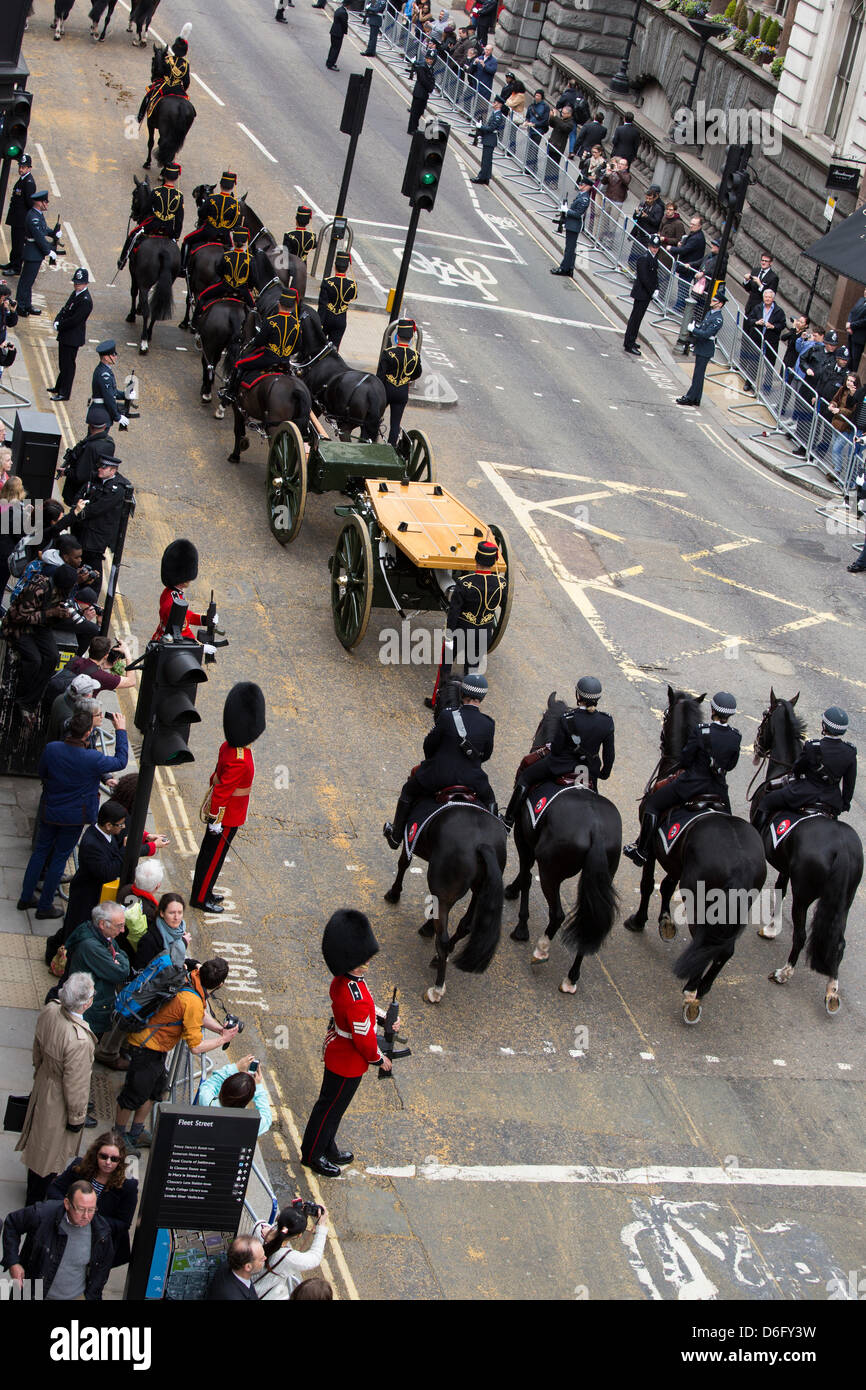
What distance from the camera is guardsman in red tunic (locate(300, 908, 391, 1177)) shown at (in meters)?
9.98

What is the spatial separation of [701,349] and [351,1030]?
59.0 feet

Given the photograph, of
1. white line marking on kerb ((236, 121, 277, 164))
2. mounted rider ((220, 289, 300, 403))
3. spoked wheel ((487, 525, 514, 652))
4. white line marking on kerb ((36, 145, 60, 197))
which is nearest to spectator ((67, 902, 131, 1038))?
spoked wheel ((487, 525, 514, 652))

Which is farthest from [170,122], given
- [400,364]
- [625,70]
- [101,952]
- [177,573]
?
[101,952]

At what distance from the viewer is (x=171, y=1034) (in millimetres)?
9938

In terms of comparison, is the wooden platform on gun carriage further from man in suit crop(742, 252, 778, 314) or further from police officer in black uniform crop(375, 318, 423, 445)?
man in suit crop(742, 252, 778, 314)

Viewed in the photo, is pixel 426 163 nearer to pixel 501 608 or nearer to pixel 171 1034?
pixel 501 608

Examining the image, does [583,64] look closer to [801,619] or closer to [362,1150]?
[801,619]

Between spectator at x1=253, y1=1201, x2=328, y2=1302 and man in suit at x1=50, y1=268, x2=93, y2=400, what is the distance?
1301cm

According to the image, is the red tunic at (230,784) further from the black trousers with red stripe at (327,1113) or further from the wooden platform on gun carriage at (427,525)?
the wooden platform on gun carriage at (427,525)

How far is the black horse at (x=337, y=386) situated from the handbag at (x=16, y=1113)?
35.0 feet

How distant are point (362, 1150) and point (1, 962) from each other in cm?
277

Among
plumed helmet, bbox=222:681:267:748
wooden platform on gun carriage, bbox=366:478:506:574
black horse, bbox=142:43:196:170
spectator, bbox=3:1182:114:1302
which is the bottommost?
spectator, bbox=3:1182:114:1302

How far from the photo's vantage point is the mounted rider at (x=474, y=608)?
15180 millimetres
